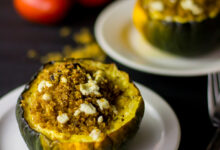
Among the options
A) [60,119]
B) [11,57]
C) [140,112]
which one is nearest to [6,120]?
[60,119]

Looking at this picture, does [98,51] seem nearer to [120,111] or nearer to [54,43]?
[54,43]

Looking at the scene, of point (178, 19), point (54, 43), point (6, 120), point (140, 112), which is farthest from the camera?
point (54, 43)

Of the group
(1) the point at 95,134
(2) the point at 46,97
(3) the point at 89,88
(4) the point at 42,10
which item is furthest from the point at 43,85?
(4) the point at 42,10

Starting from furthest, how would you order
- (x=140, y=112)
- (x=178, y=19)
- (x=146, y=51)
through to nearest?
(x=146, y=51) → (x=178, y=19) → (x=140, y=112)

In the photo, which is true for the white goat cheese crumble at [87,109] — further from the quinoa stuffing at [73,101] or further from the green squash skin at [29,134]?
the green squash skin at [29,134]

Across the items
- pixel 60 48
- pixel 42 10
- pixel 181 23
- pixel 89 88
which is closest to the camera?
pixel 89 88

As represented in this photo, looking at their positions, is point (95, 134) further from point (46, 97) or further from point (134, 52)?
point (134, 52)

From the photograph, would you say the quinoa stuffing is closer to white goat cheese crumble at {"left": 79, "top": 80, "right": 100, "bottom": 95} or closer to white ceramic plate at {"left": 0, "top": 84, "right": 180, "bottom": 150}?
white goat cheese crumble at {"left": 79, "top": 80, "right": 100, "bottom": 95}
